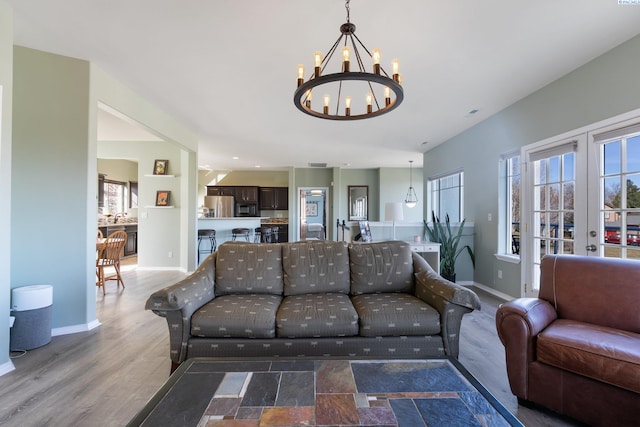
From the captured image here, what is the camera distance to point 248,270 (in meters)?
2.52

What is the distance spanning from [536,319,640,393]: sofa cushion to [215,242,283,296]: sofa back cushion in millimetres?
1879

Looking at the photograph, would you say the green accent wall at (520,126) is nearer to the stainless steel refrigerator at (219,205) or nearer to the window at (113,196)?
the stainless steel refrigerator at (219,205)

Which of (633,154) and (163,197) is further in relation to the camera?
(163,197)

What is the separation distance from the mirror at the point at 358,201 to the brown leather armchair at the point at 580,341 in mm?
7072

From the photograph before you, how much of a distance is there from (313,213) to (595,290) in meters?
8.91

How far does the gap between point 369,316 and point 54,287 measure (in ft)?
9.85

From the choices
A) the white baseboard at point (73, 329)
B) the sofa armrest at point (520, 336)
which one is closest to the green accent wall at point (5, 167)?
the white baseboard at point (73, 329)

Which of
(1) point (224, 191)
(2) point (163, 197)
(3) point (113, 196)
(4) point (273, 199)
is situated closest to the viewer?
(2) point (163, 197)

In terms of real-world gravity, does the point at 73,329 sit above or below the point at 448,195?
below

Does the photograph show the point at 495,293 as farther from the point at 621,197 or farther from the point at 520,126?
the point at 520,126

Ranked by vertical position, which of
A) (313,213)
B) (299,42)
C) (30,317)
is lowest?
(30,317)

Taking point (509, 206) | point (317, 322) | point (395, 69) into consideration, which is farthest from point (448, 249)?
point (395, 69)

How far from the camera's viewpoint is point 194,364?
1422 mm

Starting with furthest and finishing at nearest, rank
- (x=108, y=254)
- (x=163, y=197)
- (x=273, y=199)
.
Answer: (x=273, y=199) → (x=163, y=197) → (x=108, y=254)
